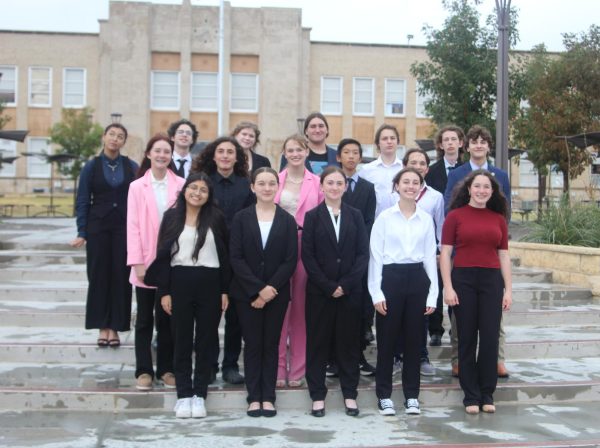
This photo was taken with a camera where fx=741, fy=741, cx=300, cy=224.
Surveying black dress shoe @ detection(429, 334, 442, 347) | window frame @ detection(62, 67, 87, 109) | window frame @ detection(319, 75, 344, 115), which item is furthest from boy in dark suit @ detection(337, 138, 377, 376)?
window frame @ detection(62, 67, 87, 109)

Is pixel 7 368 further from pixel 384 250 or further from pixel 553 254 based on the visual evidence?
pixel 553 254

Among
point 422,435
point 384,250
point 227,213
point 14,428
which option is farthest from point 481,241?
point 14,428

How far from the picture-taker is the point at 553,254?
11141 millimetres

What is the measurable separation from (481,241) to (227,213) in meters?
2.13

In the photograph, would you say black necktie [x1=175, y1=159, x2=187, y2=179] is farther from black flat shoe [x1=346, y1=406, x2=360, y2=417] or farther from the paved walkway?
black flat shoe [x1=346, y1=406, x2=360, y2=417]

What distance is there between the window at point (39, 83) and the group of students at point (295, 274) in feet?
127

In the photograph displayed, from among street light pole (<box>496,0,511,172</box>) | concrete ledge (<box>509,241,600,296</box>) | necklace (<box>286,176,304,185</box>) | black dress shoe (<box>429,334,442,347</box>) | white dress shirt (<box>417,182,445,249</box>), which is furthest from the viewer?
street light pole (<box>496,0,511,172</box>)

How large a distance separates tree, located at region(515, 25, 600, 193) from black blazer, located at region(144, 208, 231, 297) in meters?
15.5

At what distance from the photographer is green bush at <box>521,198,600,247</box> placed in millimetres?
11578

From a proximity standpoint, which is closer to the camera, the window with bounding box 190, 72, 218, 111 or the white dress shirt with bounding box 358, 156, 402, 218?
the white dress shirt with bounding box 358, 156, 402, 218

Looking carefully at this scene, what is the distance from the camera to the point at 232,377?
632cm

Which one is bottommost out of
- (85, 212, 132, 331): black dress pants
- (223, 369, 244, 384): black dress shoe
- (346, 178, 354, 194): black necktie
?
(223, 369, 244, 384): black dress shoe

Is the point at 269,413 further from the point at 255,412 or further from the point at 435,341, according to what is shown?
the point at 435,341

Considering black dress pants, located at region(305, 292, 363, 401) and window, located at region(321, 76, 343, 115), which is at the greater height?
window, located at region(321, 76, 343, 115)
